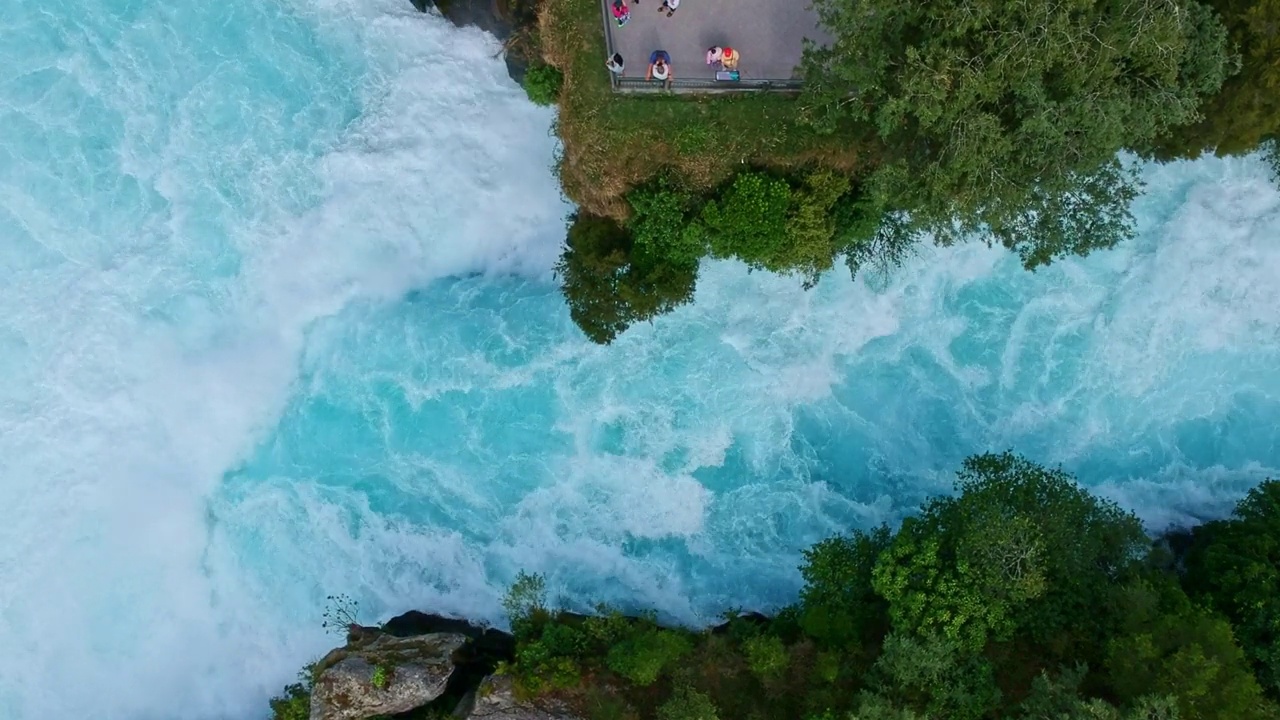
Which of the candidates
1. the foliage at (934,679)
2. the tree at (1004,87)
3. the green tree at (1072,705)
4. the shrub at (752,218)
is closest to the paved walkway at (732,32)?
the tree at (1004,87)

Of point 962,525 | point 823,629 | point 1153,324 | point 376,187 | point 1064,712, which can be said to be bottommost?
point 1064,712

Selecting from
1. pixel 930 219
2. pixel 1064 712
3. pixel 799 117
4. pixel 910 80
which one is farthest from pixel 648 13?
pixel 1064 712

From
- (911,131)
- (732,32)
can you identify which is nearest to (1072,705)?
(911,131)

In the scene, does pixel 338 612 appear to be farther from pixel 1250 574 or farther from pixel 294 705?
pixel 1250 574

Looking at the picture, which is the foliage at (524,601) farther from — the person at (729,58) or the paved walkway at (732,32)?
the person at (729,58)

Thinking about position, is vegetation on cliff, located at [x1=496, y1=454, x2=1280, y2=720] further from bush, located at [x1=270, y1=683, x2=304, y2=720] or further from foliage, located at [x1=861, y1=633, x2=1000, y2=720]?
bush, located at [x1=270, y1=683, x2=304, y2=720]

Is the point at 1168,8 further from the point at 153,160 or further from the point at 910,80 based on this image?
the point at 153,160
